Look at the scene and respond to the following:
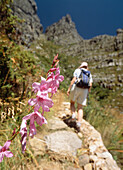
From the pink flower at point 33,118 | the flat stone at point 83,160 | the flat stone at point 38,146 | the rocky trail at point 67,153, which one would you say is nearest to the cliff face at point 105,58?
the rocky trail at point 67,153

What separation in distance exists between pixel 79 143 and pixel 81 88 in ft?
4.12

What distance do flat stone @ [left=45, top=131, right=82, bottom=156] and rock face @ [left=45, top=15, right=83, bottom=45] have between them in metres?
58.0

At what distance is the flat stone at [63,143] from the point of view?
171 centimetres

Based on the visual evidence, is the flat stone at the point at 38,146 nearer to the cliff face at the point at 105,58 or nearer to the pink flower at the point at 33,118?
the pink flower at the point at 33,118

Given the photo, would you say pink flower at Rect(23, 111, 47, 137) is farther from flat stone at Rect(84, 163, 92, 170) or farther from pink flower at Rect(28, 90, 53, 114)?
flat stone at Rect(84, 163, 92, 170)

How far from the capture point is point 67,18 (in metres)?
71.9

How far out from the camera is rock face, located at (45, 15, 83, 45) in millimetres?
58869

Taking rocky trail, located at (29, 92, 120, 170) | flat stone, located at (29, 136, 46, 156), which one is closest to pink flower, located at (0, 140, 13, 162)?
rocky trail, located at (29, 92, 120, 170)

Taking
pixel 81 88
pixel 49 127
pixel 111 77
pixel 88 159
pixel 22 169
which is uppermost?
pixel 111 77

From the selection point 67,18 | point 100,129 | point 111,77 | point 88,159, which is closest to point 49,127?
point 88,159

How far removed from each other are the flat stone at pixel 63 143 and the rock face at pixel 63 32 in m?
58.0

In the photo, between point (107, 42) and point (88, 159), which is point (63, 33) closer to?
point (107, 42)

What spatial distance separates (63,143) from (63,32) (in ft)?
230

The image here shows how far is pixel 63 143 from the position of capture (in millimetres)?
1846
